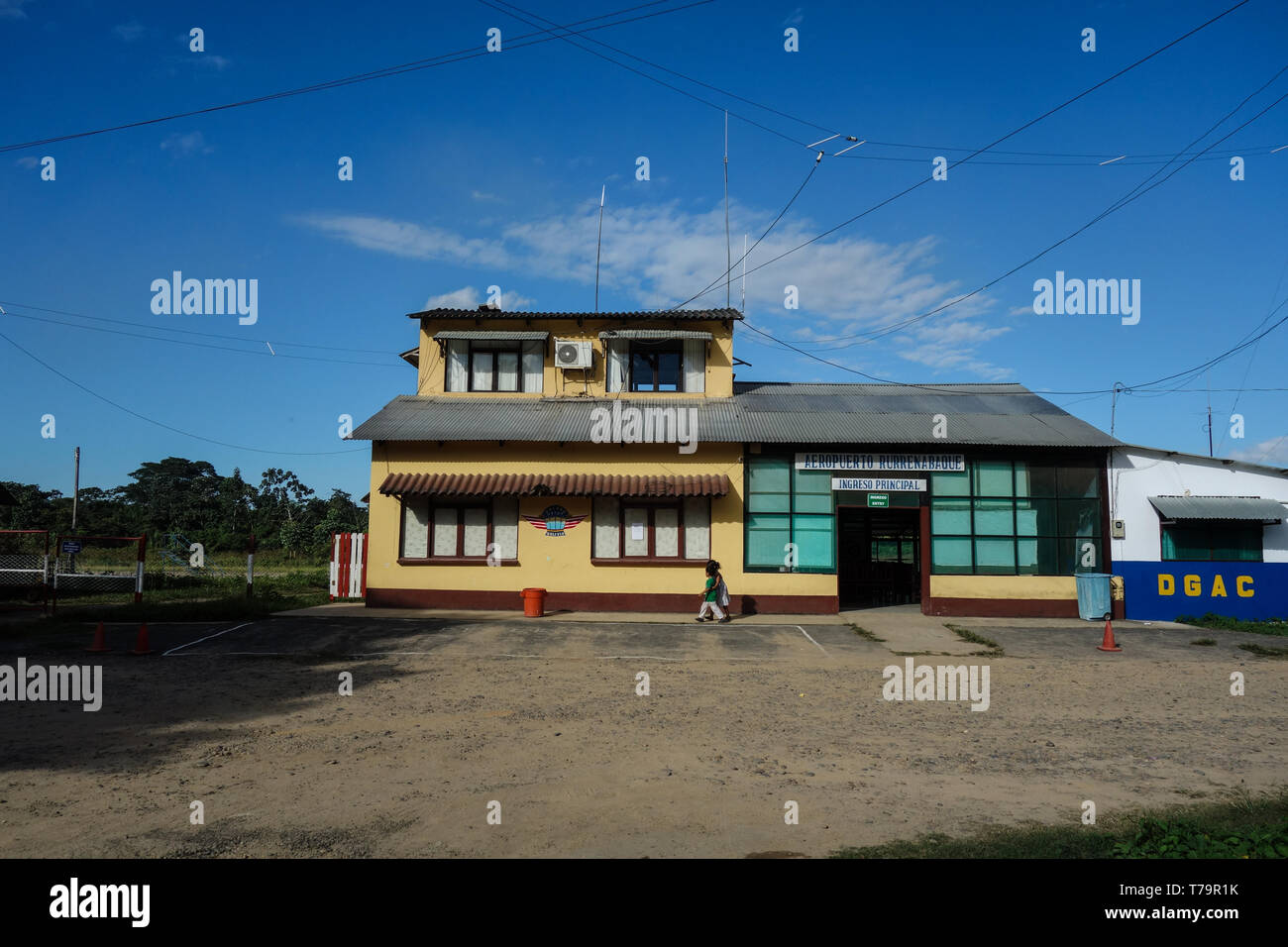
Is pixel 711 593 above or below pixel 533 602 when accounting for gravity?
above

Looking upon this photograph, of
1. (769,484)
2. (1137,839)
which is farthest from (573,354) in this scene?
(1137,839)

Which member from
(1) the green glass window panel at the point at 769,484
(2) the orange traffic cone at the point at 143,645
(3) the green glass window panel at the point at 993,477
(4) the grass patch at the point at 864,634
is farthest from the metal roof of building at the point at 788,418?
(2) the orange traffic cone at the point at 143,645

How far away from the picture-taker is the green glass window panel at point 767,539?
1892 cm

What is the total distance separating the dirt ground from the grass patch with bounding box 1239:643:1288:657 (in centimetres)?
111

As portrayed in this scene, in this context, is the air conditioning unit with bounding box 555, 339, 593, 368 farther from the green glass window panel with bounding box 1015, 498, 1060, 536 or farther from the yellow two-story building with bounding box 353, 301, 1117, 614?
the green glass window panel with bounding box 1015, 498, 1060, 536

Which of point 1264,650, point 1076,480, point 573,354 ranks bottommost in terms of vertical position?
point 1264,650

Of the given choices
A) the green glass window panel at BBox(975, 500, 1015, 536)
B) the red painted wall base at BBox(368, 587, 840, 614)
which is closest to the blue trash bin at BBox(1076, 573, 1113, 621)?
the green glass window panel at BBox(975, 500, 1015, 536)

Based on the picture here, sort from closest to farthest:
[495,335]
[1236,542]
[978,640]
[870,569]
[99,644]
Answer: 1. [99,644]
2. [978,640]
3. [1236,542]
4. [495,335]
5. [870,569]

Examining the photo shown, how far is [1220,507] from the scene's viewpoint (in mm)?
18062

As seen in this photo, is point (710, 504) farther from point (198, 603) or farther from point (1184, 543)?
point (198, 603)

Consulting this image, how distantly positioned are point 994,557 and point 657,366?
34.2 feet

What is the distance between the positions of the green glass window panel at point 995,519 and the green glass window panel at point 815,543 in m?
3.78
